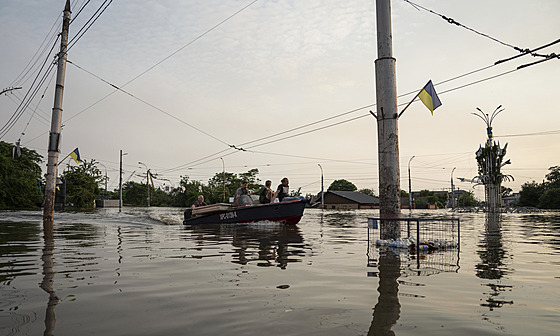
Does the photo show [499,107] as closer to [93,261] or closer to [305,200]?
[305,200]

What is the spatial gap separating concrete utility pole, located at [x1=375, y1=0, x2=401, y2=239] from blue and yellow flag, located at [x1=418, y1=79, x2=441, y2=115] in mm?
748

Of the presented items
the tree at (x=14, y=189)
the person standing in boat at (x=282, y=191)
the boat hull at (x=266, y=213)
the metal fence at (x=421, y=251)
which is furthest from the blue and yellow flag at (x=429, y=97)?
the tree at (x=14, y=189)

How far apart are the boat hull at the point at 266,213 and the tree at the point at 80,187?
4889cm

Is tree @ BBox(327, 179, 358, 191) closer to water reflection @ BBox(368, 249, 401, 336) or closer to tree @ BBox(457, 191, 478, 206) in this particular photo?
tree @ BBox(457, 191, 478, 206)

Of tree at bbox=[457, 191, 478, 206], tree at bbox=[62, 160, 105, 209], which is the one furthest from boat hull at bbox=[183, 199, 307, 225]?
tree at bbox=[457, 191, 478, 206]

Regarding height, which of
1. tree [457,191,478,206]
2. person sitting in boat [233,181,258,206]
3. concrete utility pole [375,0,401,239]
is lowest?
tree [457,191,478,206]

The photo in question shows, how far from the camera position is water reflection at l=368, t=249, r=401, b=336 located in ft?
9.09

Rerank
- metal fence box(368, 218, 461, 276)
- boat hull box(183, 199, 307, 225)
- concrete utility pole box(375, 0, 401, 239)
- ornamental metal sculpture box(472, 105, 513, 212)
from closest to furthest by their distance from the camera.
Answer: metal fence box(368, 218, 461, 276) → concrete utility pole box(375, 0, 401, 239) → boat hull box(183, 199, 307, 225) → ornamental metal sculpture box(472, 105, 513, 212)

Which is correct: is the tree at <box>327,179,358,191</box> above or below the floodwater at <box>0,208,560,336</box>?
above

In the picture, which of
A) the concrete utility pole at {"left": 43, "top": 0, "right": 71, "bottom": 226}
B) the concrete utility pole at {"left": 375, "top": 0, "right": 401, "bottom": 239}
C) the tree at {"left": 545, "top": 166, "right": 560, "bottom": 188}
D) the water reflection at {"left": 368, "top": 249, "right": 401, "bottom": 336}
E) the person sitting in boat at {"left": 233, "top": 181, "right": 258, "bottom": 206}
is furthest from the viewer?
the tree at {"left": 545, "top": 166, "right": 560, "bottom": 188}

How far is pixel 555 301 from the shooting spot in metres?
3.58

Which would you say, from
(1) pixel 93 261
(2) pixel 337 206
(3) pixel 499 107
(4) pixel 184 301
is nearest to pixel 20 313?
(4) pixel 184 301

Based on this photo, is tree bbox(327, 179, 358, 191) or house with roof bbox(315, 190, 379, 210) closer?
house with roof bbox(315, 190, 379, 210)

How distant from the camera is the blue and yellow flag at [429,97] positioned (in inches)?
340
